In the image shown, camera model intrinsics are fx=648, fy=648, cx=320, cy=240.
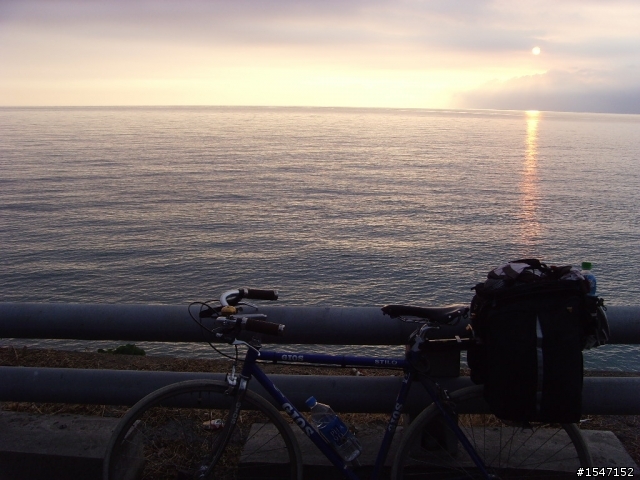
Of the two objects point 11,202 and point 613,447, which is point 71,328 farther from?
point 11,202

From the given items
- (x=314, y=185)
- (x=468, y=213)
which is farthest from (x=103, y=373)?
(x=314, y=185)

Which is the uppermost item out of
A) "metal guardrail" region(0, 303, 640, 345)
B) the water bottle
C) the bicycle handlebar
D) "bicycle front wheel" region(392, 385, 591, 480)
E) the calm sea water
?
the bicycle handlebar

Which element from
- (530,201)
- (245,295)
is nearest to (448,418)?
(245,295)

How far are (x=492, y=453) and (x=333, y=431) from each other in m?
1.05

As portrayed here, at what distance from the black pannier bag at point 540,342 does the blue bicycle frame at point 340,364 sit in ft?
1.25

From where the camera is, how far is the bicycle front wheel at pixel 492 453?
3764 mm

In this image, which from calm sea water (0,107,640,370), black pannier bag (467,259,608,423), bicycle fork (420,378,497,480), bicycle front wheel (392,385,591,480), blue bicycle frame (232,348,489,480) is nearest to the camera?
black pannier bag (467,259,608,423)

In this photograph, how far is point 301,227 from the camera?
1321 inches

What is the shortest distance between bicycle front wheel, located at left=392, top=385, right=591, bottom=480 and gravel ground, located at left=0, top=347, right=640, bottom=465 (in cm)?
101

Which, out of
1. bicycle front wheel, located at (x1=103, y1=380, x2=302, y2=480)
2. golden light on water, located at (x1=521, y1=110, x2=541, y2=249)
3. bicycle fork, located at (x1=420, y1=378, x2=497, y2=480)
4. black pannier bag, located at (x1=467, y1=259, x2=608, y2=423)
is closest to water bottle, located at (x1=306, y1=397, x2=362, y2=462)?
bicycle front wheel, located at (x1=103, y1=380, x2=302, y2=480)

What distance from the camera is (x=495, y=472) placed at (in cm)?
369

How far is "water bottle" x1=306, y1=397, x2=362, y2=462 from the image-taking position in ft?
11.6

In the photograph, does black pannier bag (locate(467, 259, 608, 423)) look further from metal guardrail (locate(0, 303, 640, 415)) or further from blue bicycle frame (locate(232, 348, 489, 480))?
metal guardrail (locate(0, 303, 640, 415))

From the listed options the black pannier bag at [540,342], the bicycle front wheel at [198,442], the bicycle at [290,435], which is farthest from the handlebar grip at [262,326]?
the black pannier bag at [540,342]
